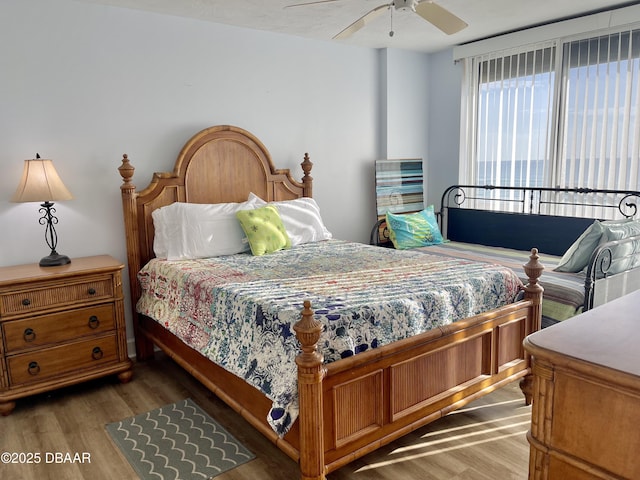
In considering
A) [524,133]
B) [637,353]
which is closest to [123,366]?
[637,353]

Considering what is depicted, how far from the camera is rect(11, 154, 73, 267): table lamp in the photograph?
2926mm

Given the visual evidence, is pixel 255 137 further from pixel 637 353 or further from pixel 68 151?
pixel 637 353

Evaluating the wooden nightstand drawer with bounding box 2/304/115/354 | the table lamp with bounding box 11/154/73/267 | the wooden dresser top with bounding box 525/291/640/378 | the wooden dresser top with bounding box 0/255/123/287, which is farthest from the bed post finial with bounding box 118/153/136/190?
Result: the wooden dresser top with bounding box 525/291/640/378

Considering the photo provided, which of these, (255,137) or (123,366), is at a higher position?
(255,137)

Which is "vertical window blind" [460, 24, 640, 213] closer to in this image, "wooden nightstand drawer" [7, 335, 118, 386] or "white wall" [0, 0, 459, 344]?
"white wall" [0, 0, 459, 344]

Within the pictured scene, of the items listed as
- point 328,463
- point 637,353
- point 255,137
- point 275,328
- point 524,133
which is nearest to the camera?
point 637,353

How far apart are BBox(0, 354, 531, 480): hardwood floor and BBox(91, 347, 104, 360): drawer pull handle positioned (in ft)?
0.73

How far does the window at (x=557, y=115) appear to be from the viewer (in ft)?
12.4

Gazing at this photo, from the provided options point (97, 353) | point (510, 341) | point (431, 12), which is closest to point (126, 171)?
point (97, 353)

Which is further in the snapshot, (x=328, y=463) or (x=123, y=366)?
(x=123, y=366)

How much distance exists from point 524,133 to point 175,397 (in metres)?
3.67

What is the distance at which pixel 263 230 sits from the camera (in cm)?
354

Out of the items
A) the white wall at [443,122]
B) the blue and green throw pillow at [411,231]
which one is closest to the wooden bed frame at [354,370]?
the blue and green throw pillow at [411,231]

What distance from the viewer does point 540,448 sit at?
46.8 inches
